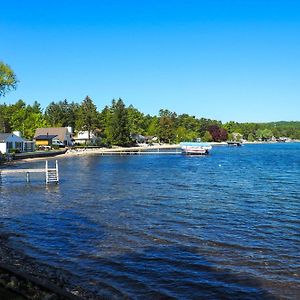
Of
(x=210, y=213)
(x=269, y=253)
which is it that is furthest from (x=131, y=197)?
(x=269, y=253)

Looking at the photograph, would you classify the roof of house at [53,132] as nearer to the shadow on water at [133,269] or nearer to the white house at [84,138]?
the white house at [84,138]

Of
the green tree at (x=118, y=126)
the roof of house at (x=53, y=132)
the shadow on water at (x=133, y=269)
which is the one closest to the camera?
the shadow on water at (x=133, y=269)

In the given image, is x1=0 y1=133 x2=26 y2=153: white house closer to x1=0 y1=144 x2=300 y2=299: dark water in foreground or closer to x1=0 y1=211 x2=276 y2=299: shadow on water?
x1=0 y1=144 x2=300 y2=299: dark water in foreground

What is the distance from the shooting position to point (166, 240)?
65.1 feet

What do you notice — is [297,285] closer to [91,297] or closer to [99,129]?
[91,297]

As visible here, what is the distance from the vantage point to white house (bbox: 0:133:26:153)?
90812 millimetres

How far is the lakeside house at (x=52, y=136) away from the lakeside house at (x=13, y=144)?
21.5m

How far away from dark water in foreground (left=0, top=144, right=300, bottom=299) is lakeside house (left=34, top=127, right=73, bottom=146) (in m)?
98.7

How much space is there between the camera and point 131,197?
35375mm

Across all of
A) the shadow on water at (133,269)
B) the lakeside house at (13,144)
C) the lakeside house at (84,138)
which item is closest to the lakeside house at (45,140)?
the lakeside house at (13,144)

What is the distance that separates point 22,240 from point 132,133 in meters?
178

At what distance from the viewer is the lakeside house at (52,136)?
13338cm

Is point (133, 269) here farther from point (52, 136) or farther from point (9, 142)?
point (52, 136)

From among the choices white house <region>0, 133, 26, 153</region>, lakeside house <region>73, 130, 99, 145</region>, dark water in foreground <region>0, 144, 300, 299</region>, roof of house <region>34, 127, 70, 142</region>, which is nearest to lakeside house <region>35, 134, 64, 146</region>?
roof of house <region>34, 127, 70, 142</region>
